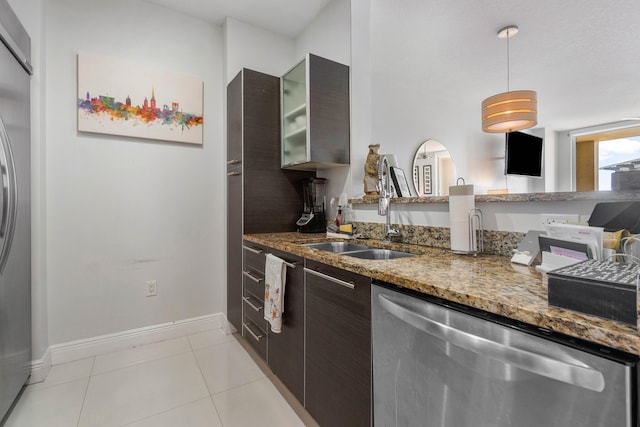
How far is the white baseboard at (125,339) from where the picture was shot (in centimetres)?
205

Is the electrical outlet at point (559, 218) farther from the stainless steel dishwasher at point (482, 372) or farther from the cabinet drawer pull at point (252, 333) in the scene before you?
the cabinet drawer pull at point (252, 333)

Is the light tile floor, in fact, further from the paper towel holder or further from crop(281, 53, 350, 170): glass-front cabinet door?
crop(281, 53, 350, 170): glass-front cabinet door

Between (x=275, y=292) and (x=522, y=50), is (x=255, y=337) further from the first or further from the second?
(x=522, y=50)

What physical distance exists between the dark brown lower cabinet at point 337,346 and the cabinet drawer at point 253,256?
575mm

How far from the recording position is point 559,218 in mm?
1076

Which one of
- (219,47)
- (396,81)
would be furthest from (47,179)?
(396,81)

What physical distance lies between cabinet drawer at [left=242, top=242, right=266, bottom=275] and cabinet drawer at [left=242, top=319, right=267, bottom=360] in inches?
15.4

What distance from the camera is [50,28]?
204 cm

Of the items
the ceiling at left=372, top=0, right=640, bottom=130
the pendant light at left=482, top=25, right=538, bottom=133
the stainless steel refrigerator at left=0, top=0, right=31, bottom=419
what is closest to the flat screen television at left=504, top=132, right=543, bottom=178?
the ceiling at left=372, top=0, right=640, bottom=130

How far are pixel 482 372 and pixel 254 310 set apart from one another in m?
1.57

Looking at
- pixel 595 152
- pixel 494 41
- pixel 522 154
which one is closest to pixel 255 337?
pixel 494 41

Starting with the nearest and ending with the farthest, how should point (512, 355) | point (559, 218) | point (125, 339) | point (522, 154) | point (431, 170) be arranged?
1. point (512, 355)
2. point (559, 218)
3. point (125, 339)
4. point (431, 170)
5. point (522, 154)

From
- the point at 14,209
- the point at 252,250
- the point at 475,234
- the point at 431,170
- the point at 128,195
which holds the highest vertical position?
the point at 431,170

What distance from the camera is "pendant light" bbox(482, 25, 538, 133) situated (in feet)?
7.94
